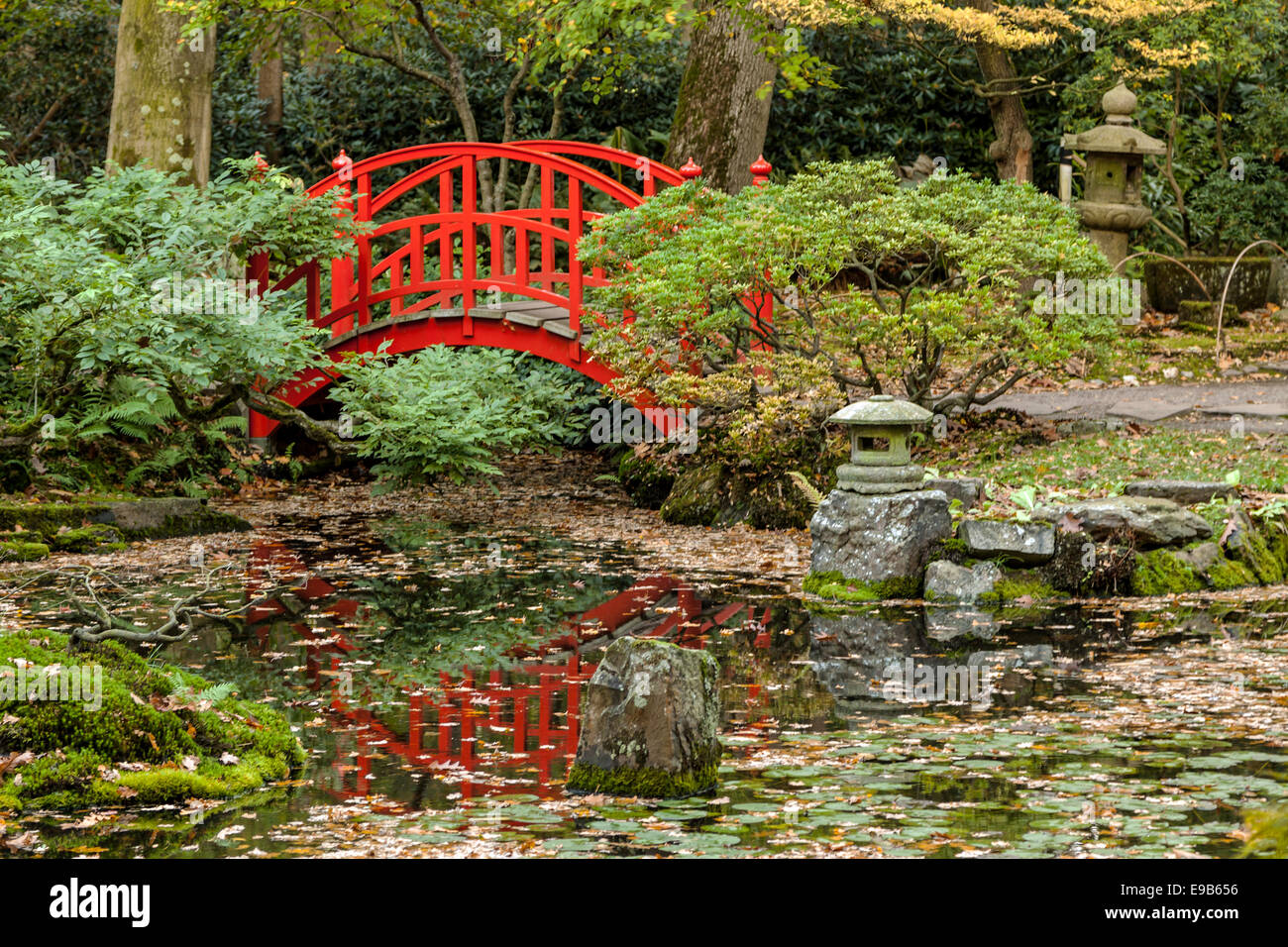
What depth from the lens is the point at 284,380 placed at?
1463cm

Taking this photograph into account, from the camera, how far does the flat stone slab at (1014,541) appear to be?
8.71m

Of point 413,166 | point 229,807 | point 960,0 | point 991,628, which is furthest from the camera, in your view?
point 413,166

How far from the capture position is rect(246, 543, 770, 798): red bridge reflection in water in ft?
18.2

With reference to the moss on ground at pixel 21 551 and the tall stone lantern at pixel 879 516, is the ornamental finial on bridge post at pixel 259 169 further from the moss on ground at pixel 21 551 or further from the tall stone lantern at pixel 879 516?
the tall stone lantern at pixel 879 516

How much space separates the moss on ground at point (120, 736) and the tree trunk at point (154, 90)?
10.4 m

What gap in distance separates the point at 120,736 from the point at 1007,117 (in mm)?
12633

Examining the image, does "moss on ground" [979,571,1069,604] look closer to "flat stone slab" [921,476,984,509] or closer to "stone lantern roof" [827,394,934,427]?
"flat stone slab" [921,476,984,509]

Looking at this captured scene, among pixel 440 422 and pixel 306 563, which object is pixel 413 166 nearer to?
pixel 440 422

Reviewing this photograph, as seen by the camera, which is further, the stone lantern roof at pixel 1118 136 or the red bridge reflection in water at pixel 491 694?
the stone lantern roof at pixel 1118 136

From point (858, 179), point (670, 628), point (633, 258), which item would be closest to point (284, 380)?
point (633, 258)

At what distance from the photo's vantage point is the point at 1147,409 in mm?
12477

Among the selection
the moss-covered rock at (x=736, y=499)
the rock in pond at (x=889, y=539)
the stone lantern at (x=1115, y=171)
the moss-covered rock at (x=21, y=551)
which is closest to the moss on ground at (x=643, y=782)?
the rock in pond at (x=889, y=539)

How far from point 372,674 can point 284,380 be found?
314 inches

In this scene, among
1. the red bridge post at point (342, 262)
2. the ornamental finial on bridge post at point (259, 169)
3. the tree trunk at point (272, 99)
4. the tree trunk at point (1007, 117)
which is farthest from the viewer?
the tree trunk at point (272, 99)
